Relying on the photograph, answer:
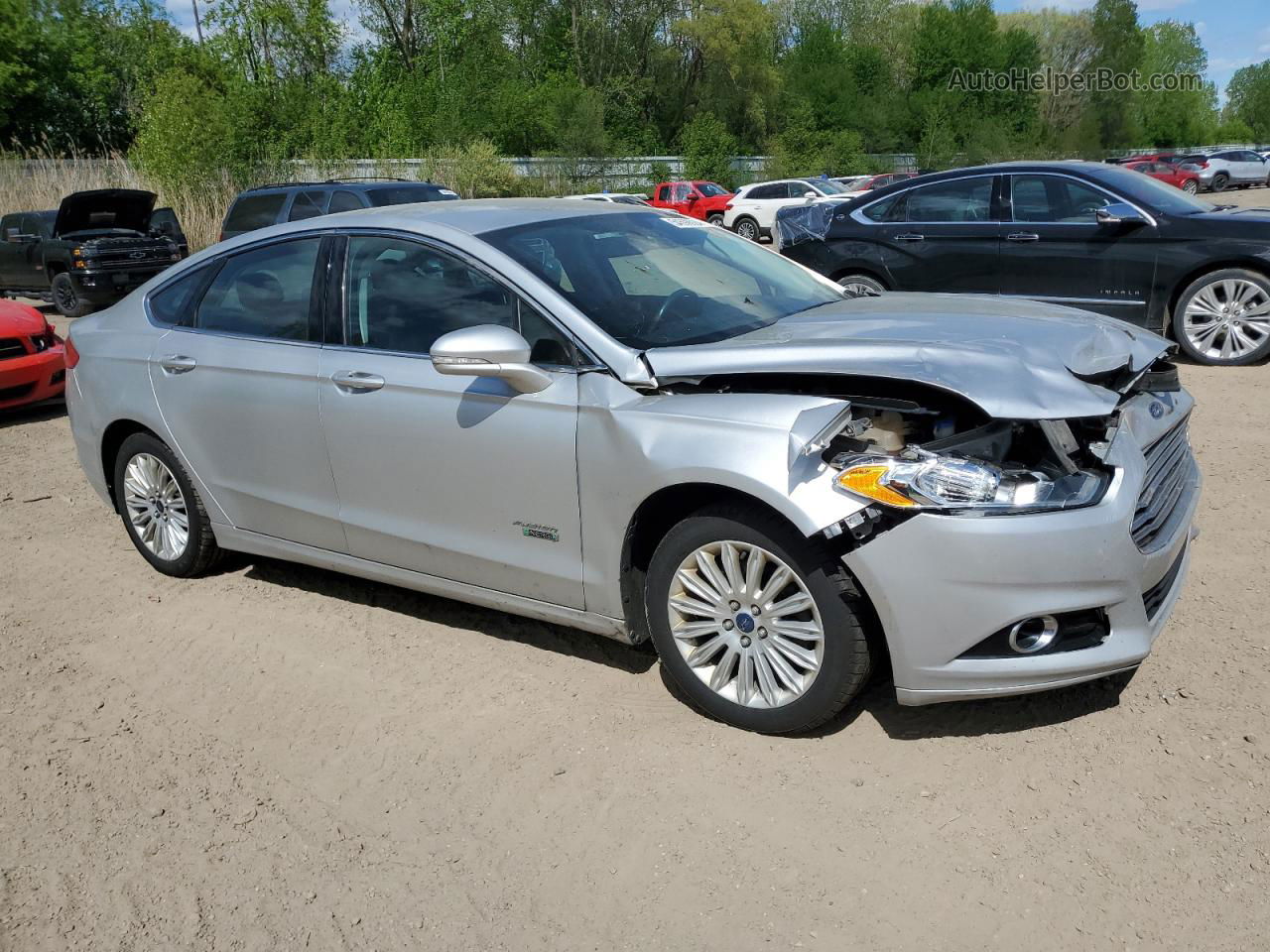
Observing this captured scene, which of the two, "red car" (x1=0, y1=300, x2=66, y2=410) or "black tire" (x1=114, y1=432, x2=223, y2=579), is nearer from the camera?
"black tire" (x1=114, y1=432, x2=223, y2=579)

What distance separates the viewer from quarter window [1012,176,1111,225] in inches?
344

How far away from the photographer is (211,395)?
4609mm

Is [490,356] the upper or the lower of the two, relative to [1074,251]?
upper

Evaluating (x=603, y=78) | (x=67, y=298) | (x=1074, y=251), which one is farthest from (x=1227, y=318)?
(x=603, y=78)

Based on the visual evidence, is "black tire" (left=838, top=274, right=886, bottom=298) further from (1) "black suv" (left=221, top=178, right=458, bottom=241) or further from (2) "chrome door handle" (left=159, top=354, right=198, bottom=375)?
(2) "chrome door handle" (left=159, top=354, right=198, bottom=375)

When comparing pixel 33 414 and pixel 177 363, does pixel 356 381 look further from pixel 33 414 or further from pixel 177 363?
pixel 33 414

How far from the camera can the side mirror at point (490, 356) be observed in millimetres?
3463

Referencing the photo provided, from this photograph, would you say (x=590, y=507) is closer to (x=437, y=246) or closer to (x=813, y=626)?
(x=813, y=626)

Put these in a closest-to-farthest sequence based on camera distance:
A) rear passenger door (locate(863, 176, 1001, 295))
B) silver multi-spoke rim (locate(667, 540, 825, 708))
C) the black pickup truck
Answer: silver multi-spoke rim (locate(667, 540, 825, 708)) < rear passenger door (locate(863, 176, 1001, 295)) < the black pickup truck

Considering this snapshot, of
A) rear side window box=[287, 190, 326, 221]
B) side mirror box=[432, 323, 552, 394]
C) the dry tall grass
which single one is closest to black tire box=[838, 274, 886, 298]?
side mirror box=[432, 323, 552, 394]

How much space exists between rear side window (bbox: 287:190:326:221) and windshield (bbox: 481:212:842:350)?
11.2m

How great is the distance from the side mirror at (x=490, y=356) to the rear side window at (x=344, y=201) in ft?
37.5

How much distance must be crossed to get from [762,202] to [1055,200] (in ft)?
69.7

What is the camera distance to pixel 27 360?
907 centimetres
